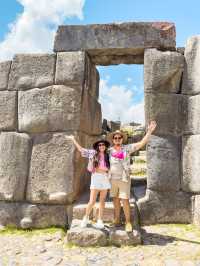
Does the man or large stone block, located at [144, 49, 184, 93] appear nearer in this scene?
the man

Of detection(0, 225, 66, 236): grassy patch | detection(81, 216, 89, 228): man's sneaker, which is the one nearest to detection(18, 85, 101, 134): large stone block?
detection(81, 216, 89, 228): man's sneaker

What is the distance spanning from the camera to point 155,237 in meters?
5.06

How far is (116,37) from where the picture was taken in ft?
19.3

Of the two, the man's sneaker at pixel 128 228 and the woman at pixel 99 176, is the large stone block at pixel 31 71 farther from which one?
the man's sneaker at pixel 128 228

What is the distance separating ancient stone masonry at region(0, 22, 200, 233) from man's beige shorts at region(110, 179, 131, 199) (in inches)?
34.0

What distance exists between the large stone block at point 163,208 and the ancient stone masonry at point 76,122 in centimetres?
2

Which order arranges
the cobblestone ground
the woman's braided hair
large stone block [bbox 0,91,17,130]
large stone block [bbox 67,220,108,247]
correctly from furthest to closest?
large stone block [bbox 0,91,17,130] < the woman's braided hair < large stone block [bbox 67,220,108,247] < the cobblestone ground

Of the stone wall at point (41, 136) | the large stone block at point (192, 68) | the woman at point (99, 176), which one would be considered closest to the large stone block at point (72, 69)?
the stone wall at point (41, 136)

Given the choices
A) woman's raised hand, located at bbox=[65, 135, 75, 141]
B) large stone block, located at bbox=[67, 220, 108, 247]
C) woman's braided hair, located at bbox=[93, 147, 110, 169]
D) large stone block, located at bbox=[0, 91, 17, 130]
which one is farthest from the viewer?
large stone block, located at bbox=[0, 91, 17, 130]

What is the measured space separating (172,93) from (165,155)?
1.08 metres

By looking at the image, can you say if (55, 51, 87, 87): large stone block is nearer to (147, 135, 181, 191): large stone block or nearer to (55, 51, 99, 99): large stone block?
(55, 51, 99, 99): large stone block

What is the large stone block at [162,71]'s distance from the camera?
18.6 feet

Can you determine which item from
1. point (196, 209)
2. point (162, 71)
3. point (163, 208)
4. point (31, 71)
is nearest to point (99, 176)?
point (163, 208)

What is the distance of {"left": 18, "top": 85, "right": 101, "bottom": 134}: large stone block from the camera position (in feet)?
18.8
